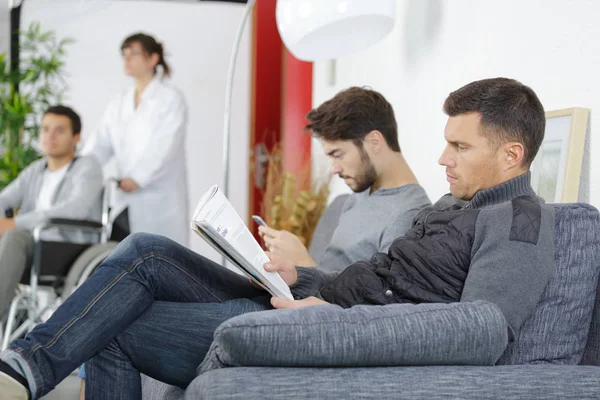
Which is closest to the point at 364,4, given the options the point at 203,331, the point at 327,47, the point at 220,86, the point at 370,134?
the point at 327,47

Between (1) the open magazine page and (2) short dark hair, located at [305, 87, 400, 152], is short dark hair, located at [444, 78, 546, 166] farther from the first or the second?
(2) short dark hair, located at [305, 87, 400, 152]

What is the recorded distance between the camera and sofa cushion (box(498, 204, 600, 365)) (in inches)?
60.2

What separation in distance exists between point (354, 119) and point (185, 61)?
4359 millimetres

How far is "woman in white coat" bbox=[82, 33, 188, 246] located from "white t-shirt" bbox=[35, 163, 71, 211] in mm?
837

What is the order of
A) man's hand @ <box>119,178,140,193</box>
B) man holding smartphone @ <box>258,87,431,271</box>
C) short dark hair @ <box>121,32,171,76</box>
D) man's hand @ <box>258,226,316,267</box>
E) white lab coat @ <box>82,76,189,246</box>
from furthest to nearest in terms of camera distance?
short dark hair @ <box>121,32,171,76</box> → white lab coat @ <box>82,76,189,246</box> → man's hand @ <box>119,178,140,193</box> → man holding smartphone @ <box>258,87,431,271</box> → man's hand @ <box>258,226,316,267</box>

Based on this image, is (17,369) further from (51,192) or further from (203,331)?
(51,192)

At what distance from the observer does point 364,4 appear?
284 centimetres

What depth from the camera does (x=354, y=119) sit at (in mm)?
2621

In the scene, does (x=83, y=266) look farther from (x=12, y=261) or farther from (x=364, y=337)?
(x=364, y=337)

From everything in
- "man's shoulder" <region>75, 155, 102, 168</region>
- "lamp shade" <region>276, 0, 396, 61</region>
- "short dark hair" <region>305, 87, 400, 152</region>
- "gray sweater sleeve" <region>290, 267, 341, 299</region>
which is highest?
"lamp shade" <region>276, 0, 396, 61</region>

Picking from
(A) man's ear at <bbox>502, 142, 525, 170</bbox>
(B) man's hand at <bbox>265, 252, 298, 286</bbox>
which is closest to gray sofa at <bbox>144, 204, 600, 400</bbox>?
(B) man's hand at <bbox>265, 252, 298, 286</bbox>

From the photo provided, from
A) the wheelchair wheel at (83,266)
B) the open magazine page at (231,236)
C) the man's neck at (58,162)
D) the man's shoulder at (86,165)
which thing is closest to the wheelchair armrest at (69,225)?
the wheelchair wheel at (83,266)

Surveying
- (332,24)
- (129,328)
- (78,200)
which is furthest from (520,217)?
(78,200)

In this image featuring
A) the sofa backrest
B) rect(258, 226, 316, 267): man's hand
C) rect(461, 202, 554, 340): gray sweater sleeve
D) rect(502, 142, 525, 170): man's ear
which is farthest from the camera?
rect(258, 226, 316, 267): man's hand
